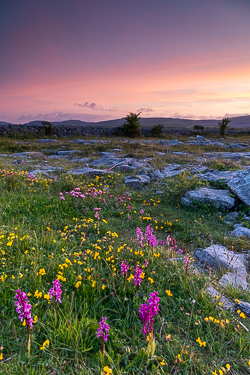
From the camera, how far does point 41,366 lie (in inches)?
77.4

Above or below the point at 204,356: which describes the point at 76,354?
above

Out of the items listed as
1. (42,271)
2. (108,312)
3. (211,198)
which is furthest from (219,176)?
(42,271)

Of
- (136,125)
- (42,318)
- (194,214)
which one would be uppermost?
(136,125)

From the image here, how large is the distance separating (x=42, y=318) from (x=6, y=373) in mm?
559

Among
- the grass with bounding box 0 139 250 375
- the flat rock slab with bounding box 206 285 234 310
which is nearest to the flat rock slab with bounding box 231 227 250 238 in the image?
the grass with bounding box 0 139 250 375

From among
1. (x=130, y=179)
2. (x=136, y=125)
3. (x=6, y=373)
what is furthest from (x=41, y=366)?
(x=136, y=125)

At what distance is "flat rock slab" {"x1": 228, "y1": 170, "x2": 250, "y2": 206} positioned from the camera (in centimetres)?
669

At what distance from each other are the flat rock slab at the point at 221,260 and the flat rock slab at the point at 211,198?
2723mm

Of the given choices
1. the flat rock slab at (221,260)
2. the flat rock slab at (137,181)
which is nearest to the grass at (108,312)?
the flat rock slab at (221,260)

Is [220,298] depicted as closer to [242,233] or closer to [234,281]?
[234,281]

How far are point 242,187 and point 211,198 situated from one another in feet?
3.11

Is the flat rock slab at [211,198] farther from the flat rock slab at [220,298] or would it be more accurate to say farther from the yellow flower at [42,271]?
the yellow flower at [42,271]

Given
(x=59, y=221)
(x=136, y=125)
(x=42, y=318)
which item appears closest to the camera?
(x=42, y=318)

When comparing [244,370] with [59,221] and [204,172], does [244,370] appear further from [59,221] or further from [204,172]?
[204,172]
